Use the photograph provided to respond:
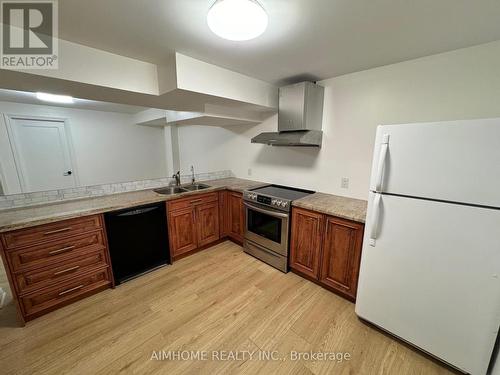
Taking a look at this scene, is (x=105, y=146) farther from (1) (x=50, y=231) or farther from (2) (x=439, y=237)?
(2) (x=439, y=237)

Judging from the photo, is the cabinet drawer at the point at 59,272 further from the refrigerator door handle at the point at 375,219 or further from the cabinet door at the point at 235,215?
the refrigerator door handle at the point at 375,219

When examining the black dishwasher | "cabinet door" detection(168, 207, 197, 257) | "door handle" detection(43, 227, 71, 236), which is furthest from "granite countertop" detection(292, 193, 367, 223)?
"door handle" detection(43, 227, 71, 236)

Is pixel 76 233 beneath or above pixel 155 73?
beneath

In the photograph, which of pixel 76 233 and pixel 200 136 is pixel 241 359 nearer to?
pixel 76 233

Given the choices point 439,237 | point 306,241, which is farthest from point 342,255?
point 439,237

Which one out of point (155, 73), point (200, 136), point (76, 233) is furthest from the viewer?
point (200, 136)

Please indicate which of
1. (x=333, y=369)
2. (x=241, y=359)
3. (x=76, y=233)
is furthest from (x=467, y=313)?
(x=76, y=233)

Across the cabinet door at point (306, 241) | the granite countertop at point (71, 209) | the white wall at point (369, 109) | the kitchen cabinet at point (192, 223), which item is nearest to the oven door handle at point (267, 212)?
the cabinet door at point (306, 241)

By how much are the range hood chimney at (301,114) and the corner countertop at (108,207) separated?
A: 2.38ft

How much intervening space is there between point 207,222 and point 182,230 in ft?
1.29

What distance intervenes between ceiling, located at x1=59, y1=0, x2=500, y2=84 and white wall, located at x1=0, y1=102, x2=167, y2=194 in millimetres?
3590

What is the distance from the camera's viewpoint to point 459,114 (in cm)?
170

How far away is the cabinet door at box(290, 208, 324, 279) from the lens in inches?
82.4

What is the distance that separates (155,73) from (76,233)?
1729 mm
